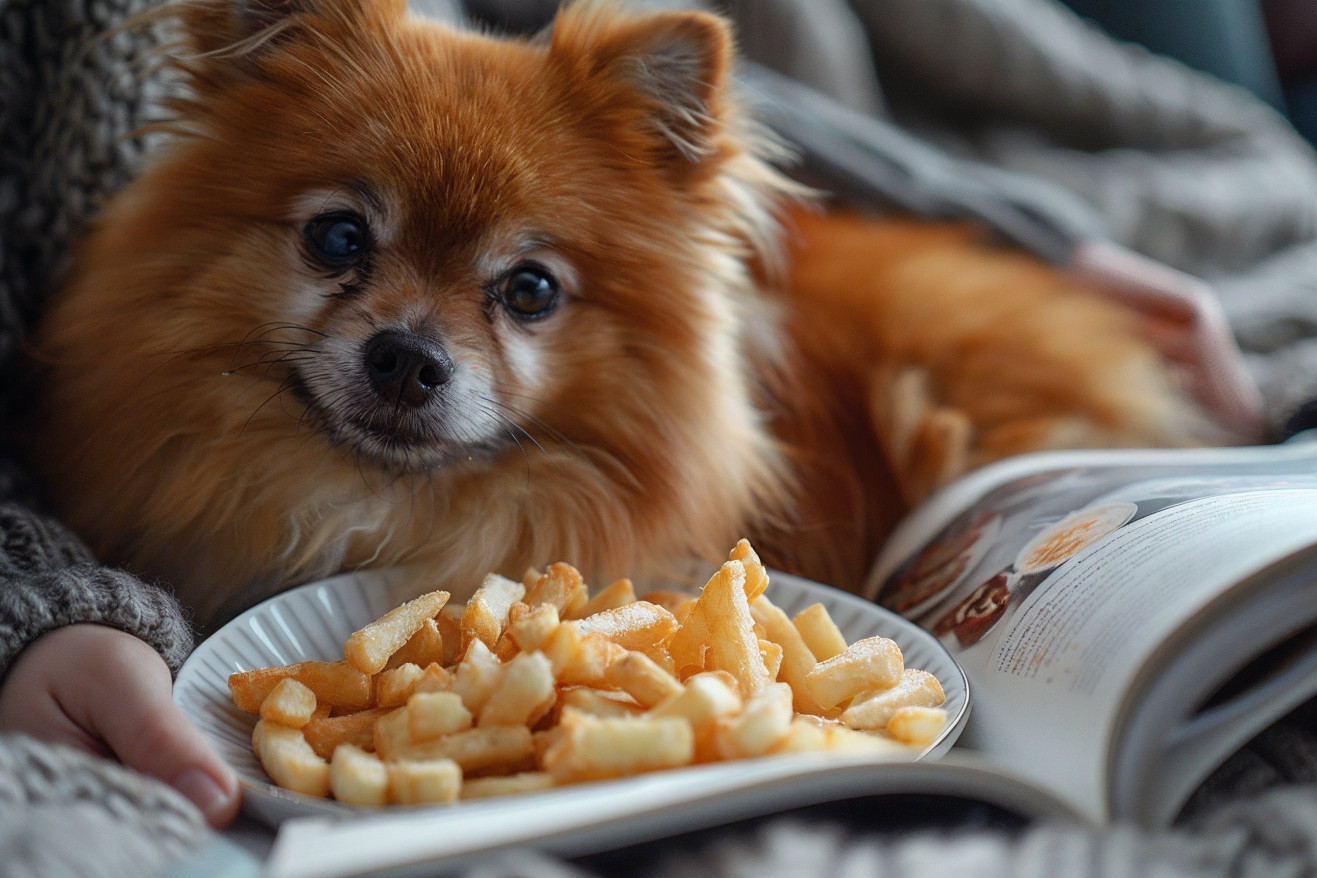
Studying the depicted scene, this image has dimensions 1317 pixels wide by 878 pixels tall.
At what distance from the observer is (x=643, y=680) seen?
0.90m

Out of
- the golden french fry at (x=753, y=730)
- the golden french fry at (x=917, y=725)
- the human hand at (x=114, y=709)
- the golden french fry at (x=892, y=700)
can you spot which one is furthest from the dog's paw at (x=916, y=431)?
the human hand at (x=114, y=709)

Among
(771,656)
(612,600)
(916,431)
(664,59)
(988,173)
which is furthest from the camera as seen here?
(988,173)

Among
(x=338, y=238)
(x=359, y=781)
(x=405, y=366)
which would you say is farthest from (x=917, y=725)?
(x=338, y=238)

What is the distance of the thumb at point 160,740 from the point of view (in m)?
0.83

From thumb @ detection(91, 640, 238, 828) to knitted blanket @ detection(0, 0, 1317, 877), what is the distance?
63mm

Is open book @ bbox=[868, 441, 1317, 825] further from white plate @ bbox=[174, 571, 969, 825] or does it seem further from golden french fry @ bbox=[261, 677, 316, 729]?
golden french fry @ bbox=[261, 677, 316, 729]

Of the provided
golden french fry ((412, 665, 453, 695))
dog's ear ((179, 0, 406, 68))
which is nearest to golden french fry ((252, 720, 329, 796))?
golden french fry ((412, 665, 453, 695))

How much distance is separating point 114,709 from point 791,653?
2.20 feet

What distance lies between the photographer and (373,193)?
119 centimetres

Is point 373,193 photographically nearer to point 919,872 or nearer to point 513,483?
point 513,483

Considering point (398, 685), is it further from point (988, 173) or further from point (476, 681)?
point (988, 173)

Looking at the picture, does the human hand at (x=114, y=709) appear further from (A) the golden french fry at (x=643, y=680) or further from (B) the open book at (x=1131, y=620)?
(B) the open book at (x=1131, y=620)

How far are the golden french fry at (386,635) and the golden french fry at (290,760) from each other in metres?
0.09

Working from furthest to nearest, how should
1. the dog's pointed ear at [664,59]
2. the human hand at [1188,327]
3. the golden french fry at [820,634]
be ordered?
1. the human hand at [1188,327]
2. the dog's pointed ear at [664,59]
3. the golden french fry at [820,634]
